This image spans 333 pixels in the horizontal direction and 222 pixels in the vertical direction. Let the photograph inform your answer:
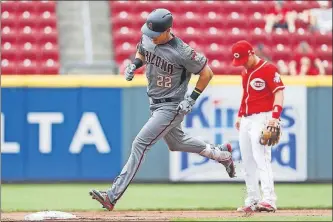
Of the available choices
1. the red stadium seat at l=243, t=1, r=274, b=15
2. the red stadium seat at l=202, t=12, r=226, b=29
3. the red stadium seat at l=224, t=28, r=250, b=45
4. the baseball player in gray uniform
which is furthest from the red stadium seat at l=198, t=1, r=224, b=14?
the baseball player in gray uniform

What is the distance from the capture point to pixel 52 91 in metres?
13.1

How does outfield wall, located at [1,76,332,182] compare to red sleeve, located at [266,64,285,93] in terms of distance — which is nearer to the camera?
red sleeve, located at [266,64,285,93]

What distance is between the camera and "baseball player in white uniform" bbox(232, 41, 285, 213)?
902 cm

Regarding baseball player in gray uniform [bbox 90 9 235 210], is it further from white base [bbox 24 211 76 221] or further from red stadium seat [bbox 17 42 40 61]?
red stadium seat [bbox 17 42 40 61]

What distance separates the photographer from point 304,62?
51.9ft

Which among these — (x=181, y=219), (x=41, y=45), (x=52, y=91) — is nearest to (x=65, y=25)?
(x=41, y=45)

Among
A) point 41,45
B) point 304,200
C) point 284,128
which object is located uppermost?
point 41,45

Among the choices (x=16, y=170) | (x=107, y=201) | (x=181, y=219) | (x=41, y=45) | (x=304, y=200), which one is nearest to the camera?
(x=107, y=201)

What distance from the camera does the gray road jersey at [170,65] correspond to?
8.05 m

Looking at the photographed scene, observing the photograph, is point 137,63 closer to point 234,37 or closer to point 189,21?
point 234,37

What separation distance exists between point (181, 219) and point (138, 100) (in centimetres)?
485

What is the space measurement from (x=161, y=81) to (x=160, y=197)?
3687 millimetres

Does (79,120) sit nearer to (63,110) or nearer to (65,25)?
(63,110)

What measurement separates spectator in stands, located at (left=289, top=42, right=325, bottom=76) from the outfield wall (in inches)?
101
